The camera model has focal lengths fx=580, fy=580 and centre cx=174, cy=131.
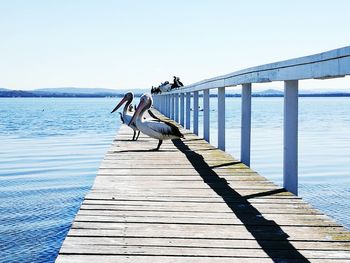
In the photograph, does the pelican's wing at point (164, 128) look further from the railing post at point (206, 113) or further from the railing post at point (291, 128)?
the railing post at point (291, 128)

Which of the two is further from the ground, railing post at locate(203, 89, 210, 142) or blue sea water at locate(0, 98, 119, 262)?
railing post at locate(203, 89, 210, 142)

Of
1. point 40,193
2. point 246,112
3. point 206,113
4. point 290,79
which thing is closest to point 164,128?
point 206,113

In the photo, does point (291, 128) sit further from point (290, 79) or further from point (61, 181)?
point (61, 181)

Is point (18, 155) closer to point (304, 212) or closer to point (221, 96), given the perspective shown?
point (221, 96)

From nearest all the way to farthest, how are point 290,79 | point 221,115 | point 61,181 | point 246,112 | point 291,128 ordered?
point 290,79
point 291,128
point 246,112
point 221,115
point 61,181

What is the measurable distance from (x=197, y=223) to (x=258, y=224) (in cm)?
44

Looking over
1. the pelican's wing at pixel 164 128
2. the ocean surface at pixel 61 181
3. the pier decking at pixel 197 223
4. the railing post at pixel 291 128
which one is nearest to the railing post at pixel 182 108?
the ocean surface at pixel 61 181

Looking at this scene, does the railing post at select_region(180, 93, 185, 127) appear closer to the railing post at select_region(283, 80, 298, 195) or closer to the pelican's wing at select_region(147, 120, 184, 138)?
the pelican's wing at select_region(147, 120, 184, 138)

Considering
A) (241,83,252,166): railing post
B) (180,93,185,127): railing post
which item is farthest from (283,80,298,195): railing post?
(180,93,185,127): railing post

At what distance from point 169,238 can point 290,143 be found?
193cm

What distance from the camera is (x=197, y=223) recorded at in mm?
4191

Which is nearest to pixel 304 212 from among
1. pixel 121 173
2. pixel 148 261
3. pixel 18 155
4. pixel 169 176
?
pixel 148 261

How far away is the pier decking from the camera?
3.45 m

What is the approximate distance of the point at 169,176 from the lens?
6.52 m
